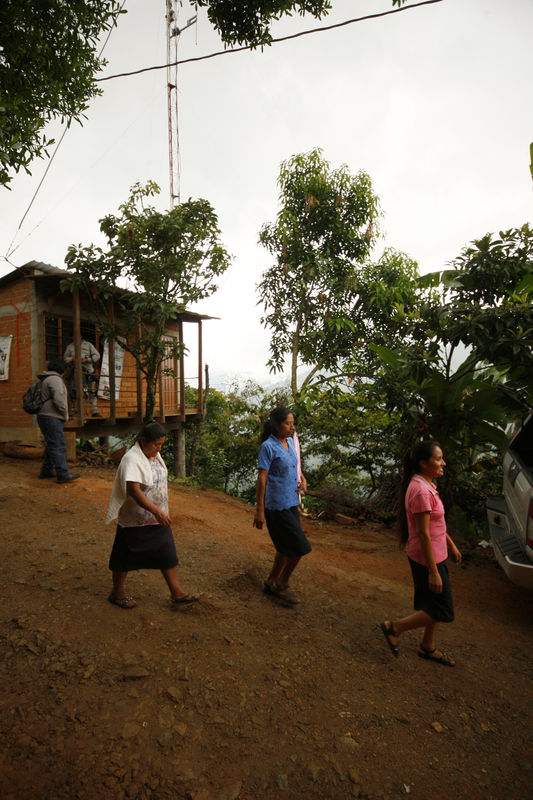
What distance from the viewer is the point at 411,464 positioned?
9.66 ft

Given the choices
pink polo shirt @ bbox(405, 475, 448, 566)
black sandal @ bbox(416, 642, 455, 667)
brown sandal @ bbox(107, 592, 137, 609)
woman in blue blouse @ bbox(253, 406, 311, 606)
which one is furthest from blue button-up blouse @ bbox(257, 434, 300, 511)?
black sandal @ bbox(416, 642, 455, 667)

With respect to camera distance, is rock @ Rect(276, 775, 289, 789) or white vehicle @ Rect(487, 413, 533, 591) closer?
rock @ Rect(276, 775, 289, 789)

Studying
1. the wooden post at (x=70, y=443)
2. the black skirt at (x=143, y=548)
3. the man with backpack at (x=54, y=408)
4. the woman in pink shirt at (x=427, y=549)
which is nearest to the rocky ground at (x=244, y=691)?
the woman in pink shirt at (x=427, y=549)

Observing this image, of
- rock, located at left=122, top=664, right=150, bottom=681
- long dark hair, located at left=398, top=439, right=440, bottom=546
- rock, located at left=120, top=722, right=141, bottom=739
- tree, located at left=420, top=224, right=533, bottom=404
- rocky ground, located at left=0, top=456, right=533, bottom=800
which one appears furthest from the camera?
tree, located at left=420, top=224, right=533, bottom=404

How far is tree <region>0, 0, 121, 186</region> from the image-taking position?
321cm

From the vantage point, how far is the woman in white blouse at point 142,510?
2.84 metres

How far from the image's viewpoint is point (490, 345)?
4.51 m

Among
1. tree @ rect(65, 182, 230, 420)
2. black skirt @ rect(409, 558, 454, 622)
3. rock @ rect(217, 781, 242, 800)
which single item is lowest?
rock @ rect(217, 781, 242, 800)

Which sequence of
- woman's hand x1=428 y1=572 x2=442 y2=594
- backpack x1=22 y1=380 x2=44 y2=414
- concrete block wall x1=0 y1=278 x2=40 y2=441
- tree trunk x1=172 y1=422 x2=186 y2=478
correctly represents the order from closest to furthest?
woman's hand x1=428 y1=572 x2=442 y2=594, backpack x1=22 y1=380 x2=44 y2=414, concrete block wall x1=0 y1=278 x2=40 y2=441, tree trunk x1=172 y1=422 x2=186 y2=478

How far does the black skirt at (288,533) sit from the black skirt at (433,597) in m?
0.85

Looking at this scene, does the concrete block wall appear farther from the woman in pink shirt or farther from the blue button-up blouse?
the woman in pink shirt

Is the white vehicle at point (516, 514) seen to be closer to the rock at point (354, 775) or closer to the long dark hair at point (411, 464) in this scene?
the long dark hair at point (411, 464)

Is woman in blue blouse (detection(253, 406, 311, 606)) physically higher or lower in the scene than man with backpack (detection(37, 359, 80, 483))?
lower

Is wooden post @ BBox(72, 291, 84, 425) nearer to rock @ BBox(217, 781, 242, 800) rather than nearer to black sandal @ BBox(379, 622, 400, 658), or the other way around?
black sandal @ BBox(379, 622, 400, 658)
